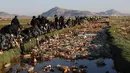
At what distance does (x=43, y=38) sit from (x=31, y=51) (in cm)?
837

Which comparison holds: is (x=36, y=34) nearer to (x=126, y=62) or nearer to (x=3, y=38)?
(x=3, y=38)

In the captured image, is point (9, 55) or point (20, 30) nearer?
point (9, 55)

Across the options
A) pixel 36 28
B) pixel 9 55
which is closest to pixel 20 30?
pixel 36 28

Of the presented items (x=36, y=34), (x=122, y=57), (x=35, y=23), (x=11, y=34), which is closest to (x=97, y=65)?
(x=122, y=57)

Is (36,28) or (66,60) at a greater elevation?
(36,28)

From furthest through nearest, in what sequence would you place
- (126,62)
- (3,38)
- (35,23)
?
1. (35,23)
2. (3,38)
3. (126,62)

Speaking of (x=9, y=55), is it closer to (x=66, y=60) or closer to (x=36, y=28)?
(x=66, y=60)

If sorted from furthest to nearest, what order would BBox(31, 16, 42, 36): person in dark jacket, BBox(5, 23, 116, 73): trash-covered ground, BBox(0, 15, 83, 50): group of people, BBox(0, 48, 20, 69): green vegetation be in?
BBox(31, 16, 42, 36): person in dark jacket
BBox(0, 15, 83, 50): group of people
BBox(0, 48, 20, 69): green vegetation
BBox(5, 23, 116, 73): trash-covered ground

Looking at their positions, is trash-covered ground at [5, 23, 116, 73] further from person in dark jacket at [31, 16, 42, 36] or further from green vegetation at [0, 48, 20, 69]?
person in dark jacket at [31, 16, 42, 36]

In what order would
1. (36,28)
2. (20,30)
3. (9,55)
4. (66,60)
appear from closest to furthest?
(9,55)
(66,60)
(20,30)
(36,28)

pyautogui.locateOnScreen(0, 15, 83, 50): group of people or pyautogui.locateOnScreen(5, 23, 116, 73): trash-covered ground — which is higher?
pyautogui.locateOnScreen(0, 15, 83, 50): group of people

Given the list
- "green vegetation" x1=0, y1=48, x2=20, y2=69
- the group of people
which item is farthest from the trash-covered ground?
the group of people

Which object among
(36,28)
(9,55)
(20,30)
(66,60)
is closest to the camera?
(9,55)

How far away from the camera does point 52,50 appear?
27.5 m
